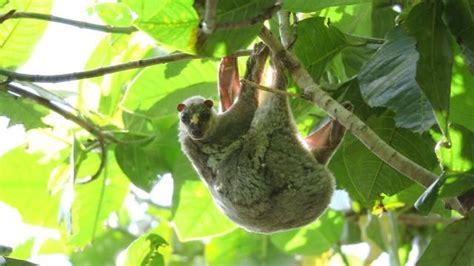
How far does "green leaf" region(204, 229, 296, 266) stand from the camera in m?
4.50

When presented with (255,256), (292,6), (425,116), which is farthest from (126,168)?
(425,116)

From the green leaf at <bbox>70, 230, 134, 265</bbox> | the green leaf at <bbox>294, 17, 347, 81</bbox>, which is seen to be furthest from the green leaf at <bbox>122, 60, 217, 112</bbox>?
the green leaf at <bbox>70, 230, 134, 265</bbox>

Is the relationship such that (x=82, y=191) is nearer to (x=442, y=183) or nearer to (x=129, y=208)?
(x=129, y=208)

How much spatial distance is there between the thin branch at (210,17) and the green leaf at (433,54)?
57 centimetres

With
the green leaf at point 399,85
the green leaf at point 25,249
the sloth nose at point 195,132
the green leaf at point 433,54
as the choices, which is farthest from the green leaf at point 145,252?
the green leaf at point 25,249

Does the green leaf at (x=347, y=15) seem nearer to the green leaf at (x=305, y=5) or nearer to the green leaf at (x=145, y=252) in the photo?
the green leaf at (x=305, y=5)

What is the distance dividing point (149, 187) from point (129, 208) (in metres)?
2.02

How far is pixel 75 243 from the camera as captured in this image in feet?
13.7

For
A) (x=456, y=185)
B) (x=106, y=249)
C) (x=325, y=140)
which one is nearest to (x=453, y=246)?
(x=456, y=185)

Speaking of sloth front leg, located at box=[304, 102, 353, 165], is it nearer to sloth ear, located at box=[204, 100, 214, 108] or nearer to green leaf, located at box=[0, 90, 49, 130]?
sloth ear, located at box=[204, 100, 214, 108]

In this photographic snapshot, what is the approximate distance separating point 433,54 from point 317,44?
671 mm

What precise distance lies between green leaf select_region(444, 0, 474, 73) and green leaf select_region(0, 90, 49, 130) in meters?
1.73

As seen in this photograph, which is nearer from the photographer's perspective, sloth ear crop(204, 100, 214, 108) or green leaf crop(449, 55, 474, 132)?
green leaf crop(449, 55, 474, 132)

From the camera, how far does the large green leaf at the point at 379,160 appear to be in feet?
9.94
